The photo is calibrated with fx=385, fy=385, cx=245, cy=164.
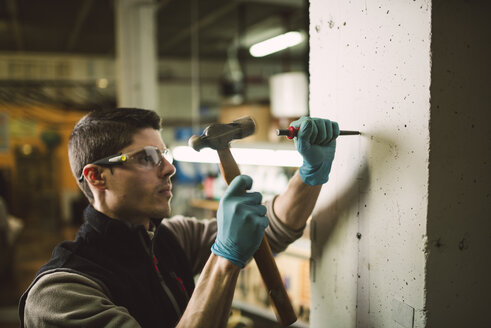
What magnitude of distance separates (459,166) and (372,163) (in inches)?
9.9

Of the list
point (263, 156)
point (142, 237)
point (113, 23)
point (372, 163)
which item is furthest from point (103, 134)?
point (113, 23)

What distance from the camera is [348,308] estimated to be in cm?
139

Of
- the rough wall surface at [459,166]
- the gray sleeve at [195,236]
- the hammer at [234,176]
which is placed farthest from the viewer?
the gray sleeve at [195,236]

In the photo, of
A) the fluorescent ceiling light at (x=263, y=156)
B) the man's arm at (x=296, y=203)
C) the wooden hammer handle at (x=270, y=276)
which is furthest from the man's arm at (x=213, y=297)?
the fluorescent ceiling light at (x=263, y=156)

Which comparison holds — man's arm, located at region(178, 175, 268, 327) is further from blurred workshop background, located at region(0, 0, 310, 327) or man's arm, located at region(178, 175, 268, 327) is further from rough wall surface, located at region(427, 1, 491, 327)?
blurred workshop background, located at region(0, 0, 310, 327)

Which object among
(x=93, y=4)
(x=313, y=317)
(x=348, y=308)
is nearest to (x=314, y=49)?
(x=348, y=308)

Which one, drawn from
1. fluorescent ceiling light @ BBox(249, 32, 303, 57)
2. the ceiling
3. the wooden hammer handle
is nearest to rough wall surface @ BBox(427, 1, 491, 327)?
the wooden hammer handle

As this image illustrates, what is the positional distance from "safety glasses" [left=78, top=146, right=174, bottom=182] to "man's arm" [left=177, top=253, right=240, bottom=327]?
0.55 meters

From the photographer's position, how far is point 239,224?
122 cm

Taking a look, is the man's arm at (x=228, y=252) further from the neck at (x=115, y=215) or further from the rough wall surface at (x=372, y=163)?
the neck at (x=115, y=215)

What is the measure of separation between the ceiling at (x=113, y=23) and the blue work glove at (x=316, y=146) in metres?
4.80

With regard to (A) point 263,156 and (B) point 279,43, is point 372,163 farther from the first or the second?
(B) point 279,43

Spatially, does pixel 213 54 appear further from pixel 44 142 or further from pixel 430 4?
pixel 430 4

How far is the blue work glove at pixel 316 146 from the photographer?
1.31 metres
